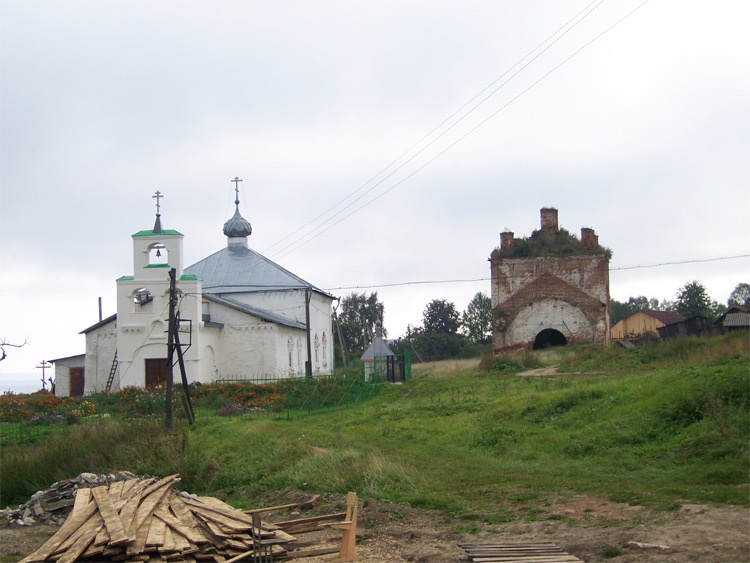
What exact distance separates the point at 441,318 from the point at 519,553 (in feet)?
256

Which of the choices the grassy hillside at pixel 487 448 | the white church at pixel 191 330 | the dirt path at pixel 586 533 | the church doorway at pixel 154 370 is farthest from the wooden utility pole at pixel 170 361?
the church doorway at pixel 154 370

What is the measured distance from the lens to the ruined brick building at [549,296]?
132 feet

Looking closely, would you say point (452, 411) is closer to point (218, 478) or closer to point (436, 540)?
point (218, 478)

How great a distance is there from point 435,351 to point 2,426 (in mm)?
52386

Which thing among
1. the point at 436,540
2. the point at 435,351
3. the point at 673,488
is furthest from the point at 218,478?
the point at 435,351

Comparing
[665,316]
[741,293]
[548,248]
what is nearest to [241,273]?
[548,248]

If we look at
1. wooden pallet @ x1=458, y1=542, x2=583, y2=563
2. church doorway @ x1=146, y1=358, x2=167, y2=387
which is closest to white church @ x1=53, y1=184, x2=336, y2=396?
church doorway @ x1=146, y1=358, x2=167, y2=387

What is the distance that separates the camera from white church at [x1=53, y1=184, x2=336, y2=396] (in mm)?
35531

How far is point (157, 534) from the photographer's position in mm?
10734

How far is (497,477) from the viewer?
540 inches

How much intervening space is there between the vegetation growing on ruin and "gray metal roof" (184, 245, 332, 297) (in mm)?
10479

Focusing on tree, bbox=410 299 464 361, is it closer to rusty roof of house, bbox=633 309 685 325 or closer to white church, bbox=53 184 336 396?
rusty roof of house, bbox=633 309 685 325

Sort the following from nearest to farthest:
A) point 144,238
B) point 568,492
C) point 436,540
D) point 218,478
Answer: point 436,540 → point 568,492 → point 218,478 → point 144,238

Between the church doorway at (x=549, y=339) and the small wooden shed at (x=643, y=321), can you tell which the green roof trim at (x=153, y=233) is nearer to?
the church doorway at (x=549, y=339)
